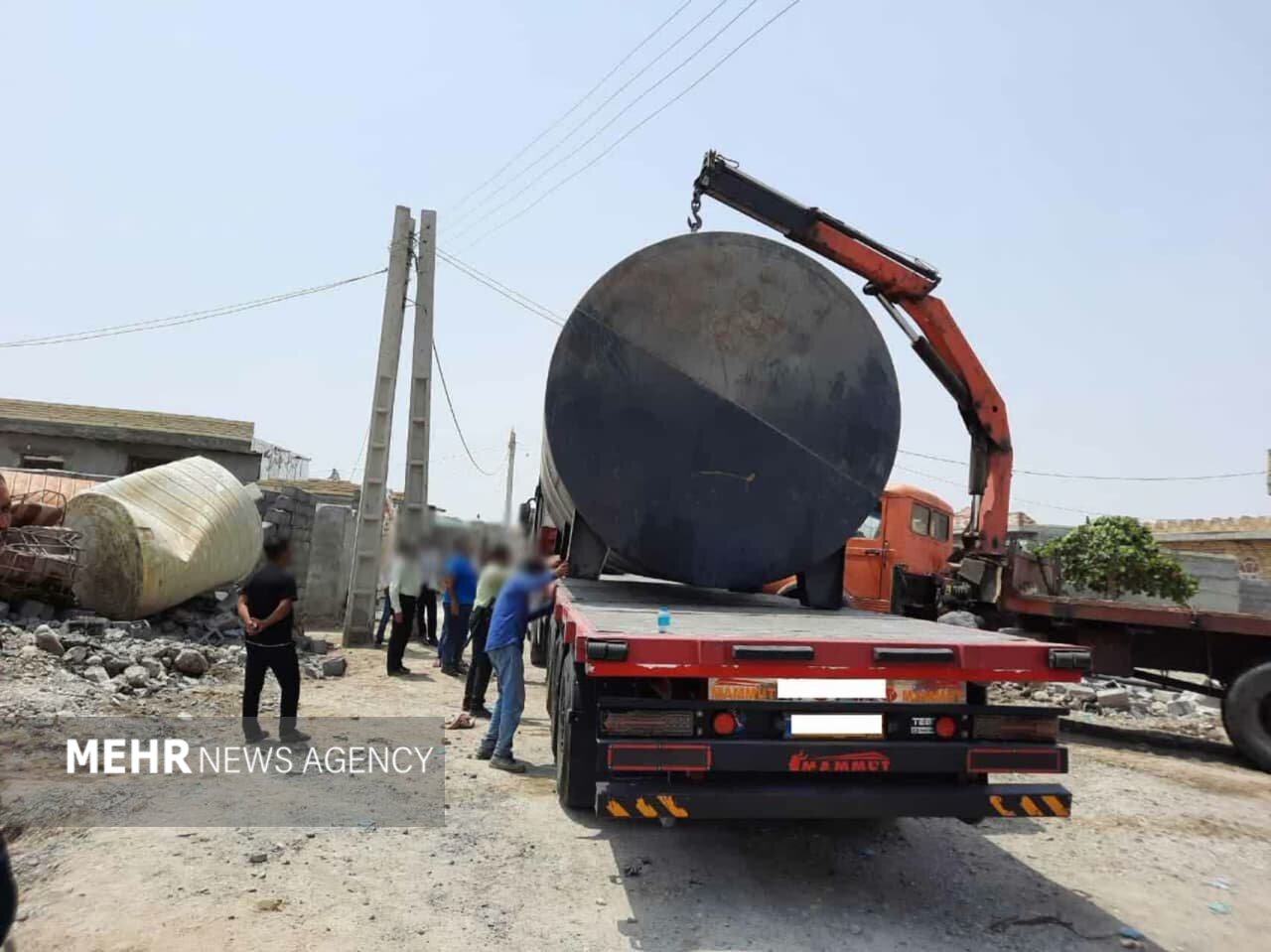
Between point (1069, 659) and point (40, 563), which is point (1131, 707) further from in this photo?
point (40, 563)

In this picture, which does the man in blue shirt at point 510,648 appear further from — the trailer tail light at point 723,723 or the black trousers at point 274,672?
the trailer tail light at point 723,723

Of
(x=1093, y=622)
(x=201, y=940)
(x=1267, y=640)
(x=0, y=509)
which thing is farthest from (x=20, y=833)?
(x=1267, y=640)

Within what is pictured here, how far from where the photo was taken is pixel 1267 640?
8.44m

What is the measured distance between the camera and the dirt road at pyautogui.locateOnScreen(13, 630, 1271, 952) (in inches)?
144

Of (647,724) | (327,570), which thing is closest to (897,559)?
(647,724)

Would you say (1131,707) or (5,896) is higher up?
(5,896)

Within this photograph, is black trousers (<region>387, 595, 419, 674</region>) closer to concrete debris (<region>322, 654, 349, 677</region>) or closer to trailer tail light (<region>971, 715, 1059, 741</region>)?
concrete debris (<region>322, 654, 349, 677</region>)

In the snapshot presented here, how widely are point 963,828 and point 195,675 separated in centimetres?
676

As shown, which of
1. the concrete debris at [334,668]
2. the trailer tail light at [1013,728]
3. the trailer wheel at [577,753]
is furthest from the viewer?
the concrete debris at [334,668]

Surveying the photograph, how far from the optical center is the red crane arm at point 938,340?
10.0 metres

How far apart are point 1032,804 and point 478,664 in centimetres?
462

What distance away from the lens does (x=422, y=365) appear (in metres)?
13.3

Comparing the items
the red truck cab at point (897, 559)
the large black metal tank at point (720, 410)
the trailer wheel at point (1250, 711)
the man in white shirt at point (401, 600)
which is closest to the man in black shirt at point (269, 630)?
the large black metal tank at point (720, 410)

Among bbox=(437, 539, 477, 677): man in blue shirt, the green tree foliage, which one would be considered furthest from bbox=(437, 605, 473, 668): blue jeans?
the green tree foliage
